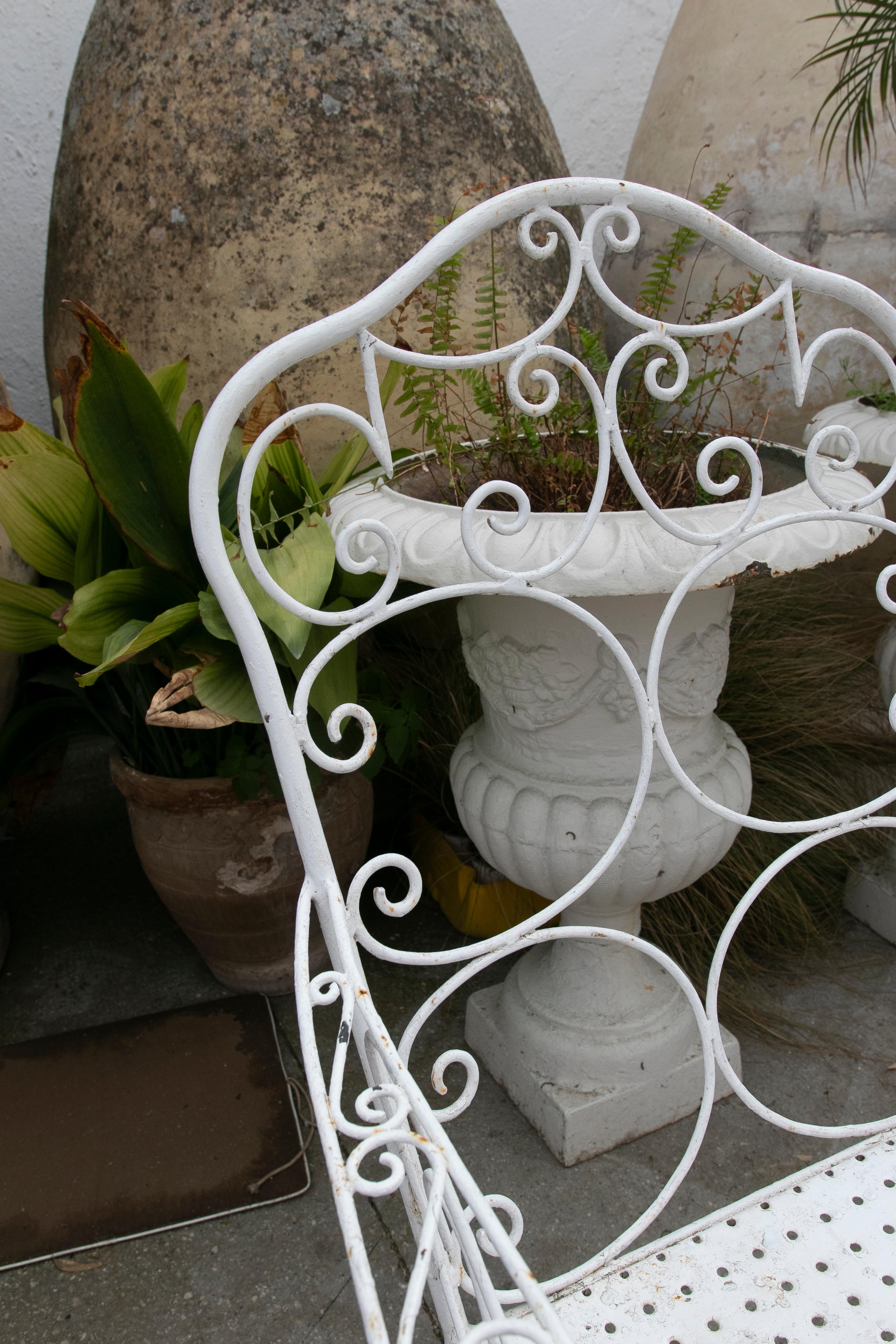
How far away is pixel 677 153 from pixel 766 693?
1278mm

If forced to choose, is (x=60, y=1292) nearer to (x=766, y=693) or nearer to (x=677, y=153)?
(x=766, y=693)

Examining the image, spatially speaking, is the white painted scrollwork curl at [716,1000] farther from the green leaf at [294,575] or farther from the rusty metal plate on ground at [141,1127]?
the rusty metal plate on ground at [141,1127]

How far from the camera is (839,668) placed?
1.89 meters

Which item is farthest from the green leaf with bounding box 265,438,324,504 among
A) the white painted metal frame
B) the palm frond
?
the palm frond

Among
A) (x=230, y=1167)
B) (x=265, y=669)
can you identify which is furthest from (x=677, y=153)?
(x=230, y=1167)

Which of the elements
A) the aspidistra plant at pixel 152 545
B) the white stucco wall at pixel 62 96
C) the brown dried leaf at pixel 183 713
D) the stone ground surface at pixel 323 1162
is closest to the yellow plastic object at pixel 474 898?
the stone ground surface at pixel 323 1162

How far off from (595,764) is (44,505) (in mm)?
870

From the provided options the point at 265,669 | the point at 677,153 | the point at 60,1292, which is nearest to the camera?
the point at 265,669

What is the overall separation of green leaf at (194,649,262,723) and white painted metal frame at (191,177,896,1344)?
1.70 ft

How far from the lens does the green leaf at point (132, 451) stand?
1244mm

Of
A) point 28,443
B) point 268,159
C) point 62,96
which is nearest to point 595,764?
point 28,443

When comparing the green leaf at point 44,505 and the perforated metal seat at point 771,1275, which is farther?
the green leaf at point 44,505

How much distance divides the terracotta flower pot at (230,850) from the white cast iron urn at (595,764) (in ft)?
1.00

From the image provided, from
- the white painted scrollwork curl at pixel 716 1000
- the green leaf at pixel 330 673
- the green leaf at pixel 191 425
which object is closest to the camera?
the white painted scrollwork curl at pixel 716 1000
